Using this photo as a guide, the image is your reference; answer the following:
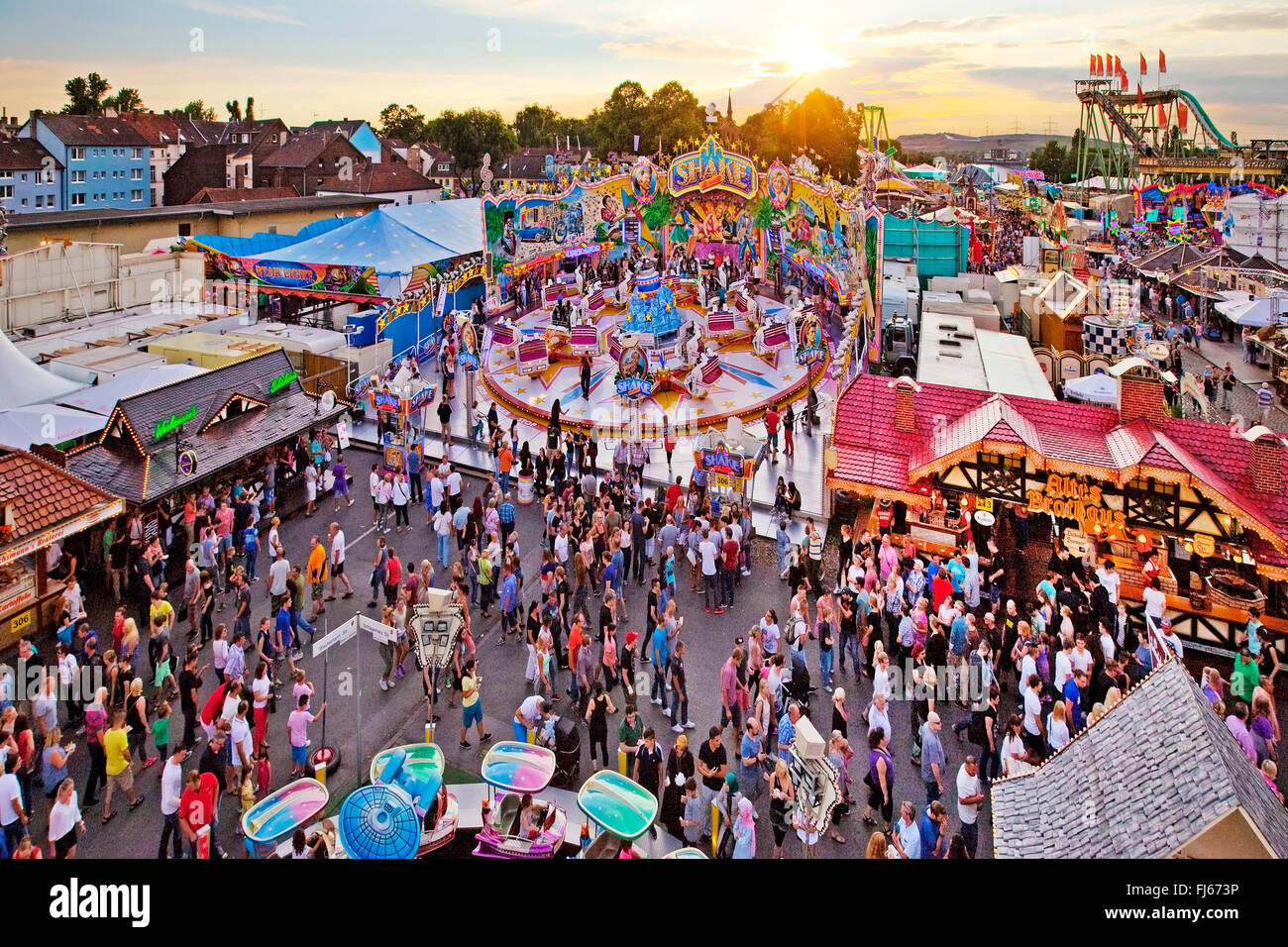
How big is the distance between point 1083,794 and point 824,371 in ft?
59.8

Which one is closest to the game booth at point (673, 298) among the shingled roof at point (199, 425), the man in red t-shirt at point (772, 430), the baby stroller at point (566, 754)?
the man in red t-shirt at point (772, 430)

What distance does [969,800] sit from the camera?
7.68 metres

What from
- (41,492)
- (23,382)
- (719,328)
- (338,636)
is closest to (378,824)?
(338,636)

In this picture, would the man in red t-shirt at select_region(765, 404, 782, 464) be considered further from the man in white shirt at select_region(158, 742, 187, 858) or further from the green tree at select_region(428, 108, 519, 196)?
the green tree at select_region(428, 108, 519, 196)

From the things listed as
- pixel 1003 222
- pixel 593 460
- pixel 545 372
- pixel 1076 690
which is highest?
pixel 1003 222

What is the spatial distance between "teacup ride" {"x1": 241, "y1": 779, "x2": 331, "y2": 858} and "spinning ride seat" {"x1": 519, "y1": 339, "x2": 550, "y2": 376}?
695 inches

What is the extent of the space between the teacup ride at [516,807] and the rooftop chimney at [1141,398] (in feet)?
33.8

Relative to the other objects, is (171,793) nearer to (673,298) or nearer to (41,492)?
(41,492)

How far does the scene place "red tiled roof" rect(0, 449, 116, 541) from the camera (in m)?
11.7

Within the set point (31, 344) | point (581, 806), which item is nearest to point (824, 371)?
point (581, 806)

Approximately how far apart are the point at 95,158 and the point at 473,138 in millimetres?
35374

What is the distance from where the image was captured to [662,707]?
411 inches

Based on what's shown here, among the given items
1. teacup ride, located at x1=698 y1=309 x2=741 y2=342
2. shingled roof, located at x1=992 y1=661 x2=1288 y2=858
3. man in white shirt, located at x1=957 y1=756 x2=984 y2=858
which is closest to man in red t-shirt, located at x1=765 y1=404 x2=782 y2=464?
teacup ride, located at x1=698 y1=309 x2=741 y2=342
